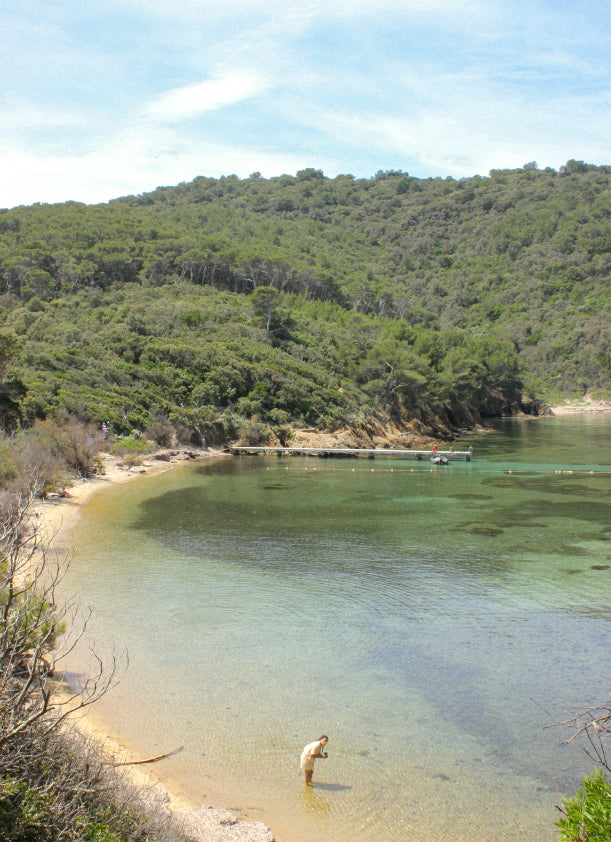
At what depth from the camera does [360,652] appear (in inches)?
523

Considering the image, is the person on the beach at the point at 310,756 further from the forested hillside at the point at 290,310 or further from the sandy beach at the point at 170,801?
the forested hillside at the point at 290,310

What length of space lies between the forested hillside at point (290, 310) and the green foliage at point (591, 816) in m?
36.3

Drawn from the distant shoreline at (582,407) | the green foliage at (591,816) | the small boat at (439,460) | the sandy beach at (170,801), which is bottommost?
the sandy beach at (170,801)

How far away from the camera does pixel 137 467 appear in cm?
3947

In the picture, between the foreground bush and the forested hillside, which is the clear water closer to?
the foreground bush

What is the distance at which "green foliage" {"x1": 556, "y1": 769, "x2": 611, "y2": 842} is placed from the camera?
214 inches

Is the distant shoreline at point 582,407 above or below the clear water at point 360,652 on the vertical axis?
above

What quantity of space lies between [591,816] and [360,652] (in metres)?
7.94

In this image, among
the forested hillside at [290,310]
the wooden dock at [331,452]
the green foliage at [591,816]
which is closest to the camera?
the green foliage at [591,816]

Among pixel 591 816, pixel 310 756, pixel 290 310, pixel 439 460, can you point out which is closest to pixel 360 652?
pixel 310 756

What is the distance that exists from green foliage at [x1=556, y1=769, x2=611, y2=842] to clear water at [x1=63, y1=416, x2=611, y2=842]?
8.64 feet

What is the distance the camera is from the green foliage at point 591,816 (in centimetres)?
545

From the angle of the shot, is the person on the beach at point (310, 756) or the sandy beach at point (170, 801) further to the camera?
the person on the beach at point (310, 756)

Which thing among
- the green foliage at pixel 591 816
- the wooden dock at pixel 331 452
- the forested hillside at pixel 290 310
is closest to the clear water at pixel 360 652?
the green foliage at pixel 591 816
